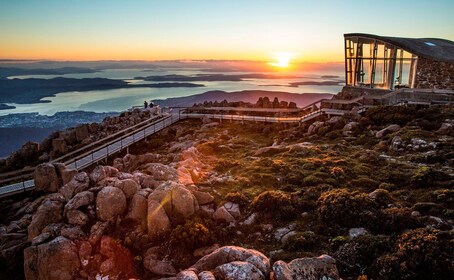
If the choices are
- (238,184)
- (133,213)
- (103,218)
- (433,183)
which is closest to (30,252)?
(103,218)

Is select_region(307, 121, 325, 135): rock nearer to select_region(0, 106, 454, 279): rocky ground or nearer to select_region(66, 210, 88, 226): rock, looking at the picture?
select_region(0, 106, 454, 279): rocky ground

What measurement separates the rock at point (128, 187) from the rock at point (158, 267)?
3201mm

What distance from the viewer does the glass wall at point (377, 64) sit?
3403 centimetres

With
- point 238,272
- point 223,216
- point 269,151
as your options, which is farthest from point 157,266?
point 269,151

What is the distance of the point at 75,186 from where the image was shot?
14141 millimetres

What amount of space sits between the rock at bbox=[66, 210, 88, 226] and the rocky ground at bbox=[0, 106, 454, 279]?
0.04 meters

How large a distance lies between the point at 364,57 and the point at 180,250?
104 feet

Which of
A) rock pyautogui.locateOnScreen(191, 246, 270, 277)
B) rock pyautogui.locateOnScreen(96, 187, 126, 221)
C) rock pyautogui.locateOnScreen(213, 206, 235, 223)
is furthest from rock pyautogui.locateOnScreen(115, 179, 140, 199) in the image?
rock pyautogui.locateOnScreen(191, 246, 270, 277)

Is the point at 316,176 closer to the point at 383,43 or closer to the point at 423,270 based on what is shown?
the point at 423,270

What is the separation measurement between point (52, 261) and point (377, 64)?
34075 millimetres

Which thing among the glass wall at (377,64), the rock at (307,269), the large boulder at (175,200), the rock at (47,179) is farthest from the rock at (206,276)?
the glass wall at (377,64)

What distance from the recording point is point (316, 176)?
16.8 meters

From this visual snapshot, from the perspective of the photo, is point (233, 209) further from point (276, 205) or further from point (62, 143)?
point (62, 143)

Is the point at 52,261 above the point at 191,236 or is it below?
below
